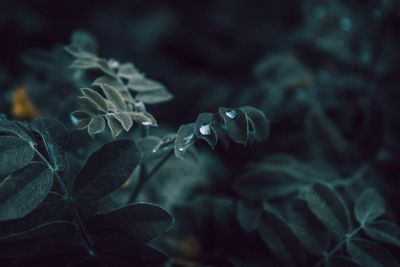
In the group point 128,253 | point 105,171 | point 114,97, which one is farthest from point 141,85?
point 128,253

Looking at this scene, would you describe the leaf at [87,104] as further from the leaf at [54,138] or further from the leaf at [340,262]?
the leaf at [340,262]

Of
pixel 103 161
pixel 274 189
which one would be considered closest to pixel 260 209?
pixel 274 189

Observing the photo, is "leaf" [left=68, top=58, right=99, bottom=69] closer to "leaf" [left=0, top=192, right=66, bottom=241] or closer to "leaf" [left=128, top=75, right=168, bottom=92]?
"leaf" [left=128, top=75, right=168, bottom=92]

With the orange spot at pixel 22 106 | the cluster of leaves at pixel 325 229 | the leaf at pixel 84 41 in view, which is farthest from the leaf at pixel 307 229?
the orange spot at pixel 22 106

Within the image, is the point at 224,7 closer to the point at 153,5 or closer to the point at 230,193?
the point at 153,5

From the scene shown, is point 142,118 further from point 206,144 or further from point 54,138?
point 206,144

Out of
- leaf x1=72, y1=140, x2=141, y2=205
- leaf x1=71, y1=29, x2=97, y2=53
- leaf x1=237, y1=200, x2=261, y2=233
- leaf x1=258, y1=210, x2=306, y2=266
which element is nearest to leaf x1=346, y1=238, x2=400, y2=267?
leaf x1=258, y1=210, x2=306, y2=266
